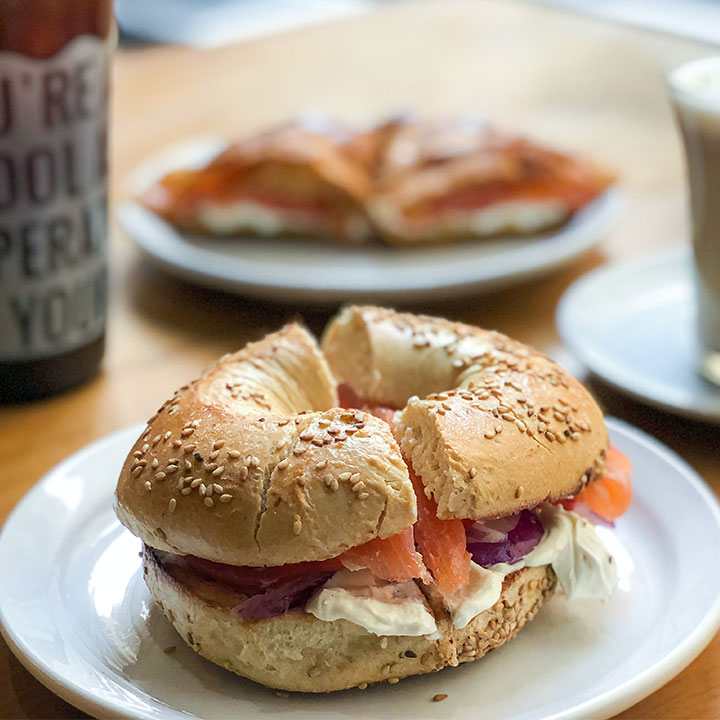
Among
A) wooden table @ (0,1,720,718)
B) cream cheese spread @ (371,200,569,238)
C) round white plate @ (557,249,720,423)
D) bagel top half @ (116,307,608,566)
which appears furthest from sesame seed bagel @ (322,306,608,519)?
cream cheese spread @ (371,200,569,238)

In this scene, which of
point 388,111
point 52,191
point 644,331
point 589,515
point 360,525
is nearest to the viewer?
point 360,525

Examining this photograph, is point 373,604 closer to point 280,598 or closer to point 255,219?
point 280,598

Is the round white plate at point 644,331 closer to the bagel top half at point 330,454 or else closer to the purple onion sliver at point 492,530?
the bagel top half at point 330,454

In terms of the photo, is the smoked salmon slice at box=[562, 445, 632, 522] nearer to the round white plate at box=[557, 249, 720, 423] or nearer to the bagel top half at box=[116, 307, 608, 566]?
the bagel top half at box=[116, 307, 608, 566]

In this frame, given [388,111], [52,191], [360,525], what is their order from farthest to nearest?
1. [388,111]
2. [52,191]
3. [360,525]

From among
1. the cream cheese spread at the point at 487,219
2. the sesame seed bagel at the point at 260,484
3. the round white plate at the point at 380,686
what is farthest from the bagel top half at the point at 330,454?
the cream cheese spread at the point at 487,219

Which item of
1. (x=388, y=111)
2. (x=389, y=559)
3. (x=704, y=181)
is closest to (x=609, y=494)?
(x=389, y=559)
